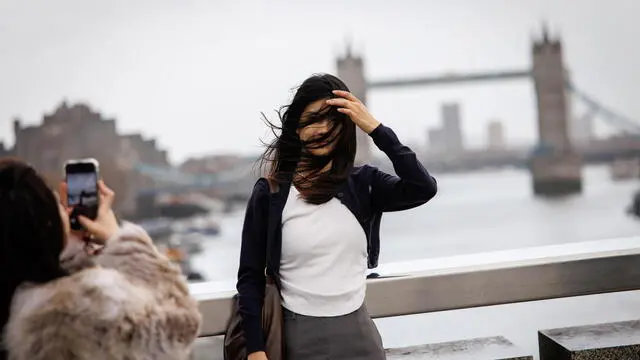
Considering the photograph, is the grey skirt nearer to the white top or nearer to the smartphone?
the white top

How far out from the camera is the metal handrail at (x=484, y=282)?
1669 mm

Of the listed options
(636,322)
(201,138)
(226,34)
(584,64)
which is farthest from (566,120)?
(636,322)

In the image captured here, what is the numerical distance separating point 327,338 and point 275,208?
0.81 feet

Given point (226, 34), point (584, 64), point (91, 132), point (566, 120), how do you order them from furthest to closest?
point (584, 64) < point (226, 34) < point (566, 120) < point (91, 132)

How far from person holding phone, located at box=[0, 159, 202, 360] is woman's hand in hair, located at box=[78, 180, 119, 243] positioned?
30mm

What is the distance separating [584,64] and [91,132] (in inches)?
805

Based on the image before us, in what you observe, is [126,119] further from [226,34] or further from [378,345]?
[378,345]

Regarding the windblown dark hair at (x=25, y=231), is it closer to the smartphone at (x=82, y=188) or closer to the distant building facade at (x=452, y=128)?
the smartphone at (x=82, y=188)

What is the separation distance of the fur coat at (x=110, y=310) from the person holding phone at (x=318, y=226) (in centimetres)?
13

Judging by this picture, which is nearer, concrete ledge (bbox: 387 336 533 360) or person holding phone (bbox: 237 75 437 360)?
person holding phone (bbox: 237 75 437 360)

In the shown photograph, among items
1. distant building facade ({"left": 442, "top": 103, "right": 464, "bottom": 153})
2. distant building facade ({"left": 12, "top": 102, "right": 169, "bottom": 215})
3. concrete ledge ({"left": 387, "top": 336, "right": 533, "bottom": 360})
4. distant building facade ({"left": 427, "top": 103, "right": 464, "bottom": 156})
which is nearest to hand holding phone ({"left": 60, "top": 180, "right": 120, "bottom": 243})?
concrete ledge ({"left": 387, "top": 336, "right": 533, "bottom": 360})

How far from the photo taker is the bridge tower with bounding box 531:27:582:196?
2144cm

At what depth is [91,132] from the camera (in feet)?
59.3

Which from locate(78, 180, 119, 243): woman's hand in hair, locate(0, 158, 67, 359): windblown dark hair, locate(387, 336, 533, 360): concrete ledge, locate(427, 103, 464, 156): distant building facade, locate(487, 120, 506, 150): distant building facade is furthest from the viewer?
locate(487, 120, 506, 150): distant building facade
